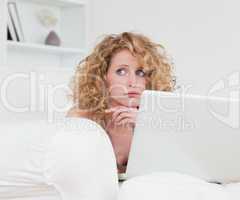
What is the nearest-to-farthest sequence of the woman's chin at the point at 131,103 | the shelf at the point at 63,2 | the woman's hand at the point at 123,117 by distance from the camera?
the woman's hand at the point at 123,117
the woman's chin at the point at 131,103
the shelf at the point at 63,2

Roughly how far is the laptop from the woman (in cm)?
35

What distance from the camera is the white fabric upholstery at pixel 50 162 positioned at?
73 cm

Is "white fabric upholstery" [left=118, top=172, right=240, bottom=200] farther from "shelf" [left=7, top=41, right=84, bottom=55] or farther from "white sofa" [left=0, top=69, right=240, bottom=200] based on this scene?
"shelf" [left=7, top=41, right=84, bottom=55]

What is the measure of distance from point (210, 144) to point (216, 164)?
1.9 inches

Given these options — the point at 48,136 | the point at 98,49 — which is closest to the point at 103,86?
the point at 98,49

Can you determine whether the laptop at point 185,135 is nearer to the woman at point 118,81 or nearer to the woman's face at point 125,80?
the woman at point 118,81

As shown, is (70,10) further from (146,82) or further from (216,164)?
(216,164)

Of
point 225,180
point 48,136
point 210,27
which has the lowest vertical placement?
point 225,180

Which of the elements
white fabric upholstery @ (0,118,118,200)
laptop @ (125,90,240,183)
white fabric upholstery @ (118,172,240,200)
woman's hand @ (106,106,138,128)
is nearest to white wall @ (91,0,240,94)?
woman's hand @ (106,106,138,128)

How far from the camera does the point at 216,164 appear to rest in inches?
38.9

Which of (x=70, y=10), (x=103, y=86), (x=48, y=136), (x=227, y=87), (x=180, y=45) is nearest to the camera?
(x=48, y=136)

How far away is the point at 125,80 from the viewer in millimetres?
1526

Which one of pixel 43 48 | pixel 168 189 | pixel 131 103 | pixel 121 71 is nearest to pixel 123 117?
pixel 131 103

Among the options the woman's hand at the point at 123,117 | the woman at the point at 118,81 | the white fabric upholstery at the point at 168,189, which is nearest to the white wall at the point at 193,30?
the woman at the point at 118,81
